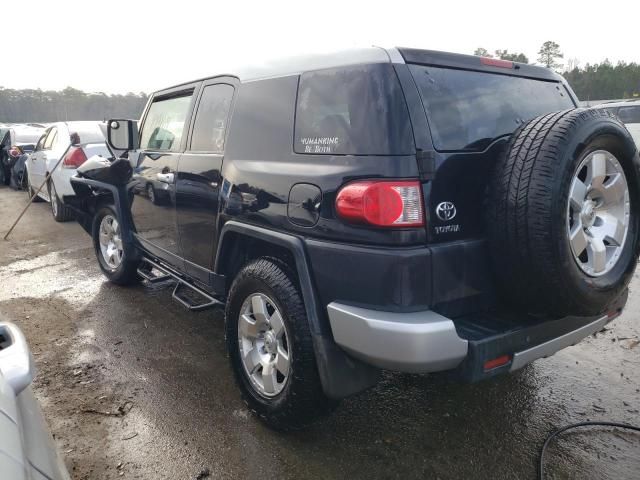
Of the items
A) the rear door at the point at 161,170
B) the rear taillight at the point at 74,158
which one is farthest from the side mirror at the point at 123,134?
the rear taillight at the point at 74,158

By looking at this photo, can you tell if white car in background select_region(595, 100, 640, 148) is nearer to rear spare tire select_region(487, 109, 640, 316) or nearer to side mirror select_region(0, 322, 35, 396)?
rear spare tire select_region(487, 109, 640, 316)

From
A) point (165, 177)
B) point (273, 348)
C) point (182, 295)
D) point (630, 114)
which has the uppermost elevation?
point (630, 114)

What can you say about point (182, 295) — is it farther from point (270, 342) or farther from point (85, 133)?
point (85, 133)

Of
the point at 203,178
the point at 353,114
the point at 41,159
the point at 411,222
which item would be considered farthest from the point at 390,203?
the point at 41,159

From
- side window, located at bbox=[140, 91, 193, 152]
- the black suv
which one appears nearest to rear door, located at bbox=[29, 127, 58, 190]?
side window, located at bbox=[140, 91, 193, 152]

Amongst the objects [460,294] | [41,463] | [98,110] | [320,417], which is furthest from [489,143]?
[98,110]

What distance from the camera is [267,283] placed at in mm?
2557

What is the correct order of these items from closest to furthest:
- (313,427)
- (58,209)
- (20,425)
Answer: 1. (20,425)
2. (313,427)
3. (58,209)

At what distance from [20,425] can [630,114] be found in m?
15.1

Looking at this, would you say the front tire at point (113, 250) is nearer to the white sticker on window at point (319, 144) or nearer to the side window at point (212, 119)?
the side window at point (212, 119)

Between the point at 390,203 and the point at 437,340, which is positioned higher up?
the point at 390,203

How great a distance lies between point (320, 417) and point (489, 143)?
1.67 metres

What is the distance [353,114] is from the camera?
226 centimetres

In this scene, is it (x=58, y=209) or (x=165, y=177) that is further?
(x=58, y=209)
